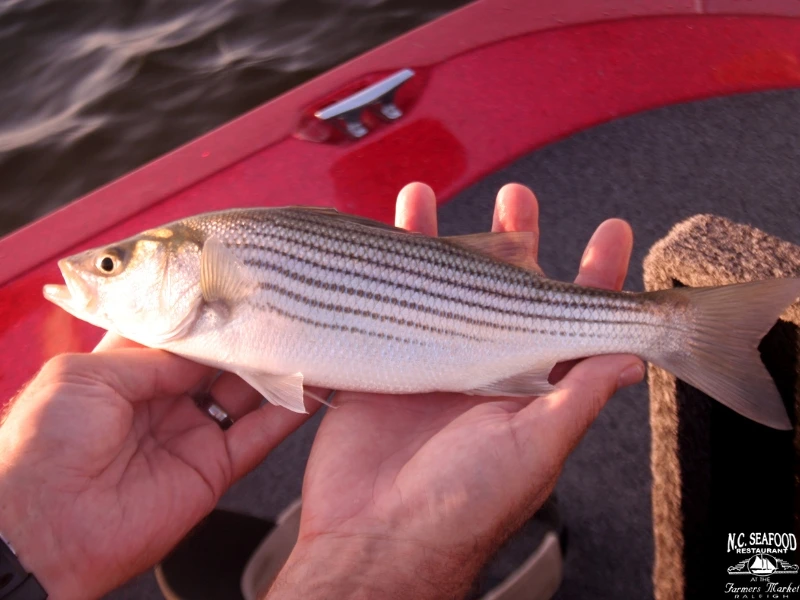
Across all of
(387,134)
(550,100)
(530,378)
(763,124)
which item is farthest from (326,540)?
(763,124)

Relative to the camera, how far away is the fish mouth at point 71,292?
2607mm

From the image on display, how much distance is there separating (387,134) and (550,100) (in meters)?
1.17

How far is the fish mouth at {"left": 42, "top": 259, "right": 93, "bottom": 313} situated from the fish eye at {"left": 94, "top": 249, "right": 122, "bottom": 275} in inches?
3.7

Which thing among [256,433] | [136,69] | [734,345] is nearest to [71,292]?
[256,433]

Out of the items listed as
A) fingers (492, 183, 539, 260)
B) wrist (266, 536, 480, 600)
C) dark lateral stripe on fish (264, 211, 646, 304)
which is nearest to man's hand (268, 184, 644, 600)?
wrist (266, 536, 480, 600)

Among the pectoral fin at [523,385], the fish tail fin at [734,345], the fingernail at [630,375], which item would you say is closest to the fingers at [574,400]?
the fingernail at [630,375]

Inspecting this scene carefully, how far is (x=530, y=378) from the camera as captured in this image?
256 cm

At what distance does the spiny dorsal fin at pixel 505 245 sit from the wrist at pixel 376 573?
4.29 ft

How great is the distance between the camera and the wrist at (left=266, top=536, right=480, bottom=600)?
195 cm

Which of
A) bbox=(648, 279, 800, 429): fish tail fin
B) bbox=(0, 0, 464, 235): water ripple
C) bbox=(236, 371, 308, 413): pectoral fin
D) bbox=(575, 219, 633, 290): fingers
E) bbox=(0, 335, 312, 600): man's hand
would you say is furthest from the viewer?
bbox=(0, 0, 464, 235): water ripple

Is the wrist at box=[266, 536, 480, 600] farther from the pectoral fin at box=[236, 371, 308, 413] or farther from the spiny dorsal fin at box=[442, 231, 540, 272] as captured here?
the spiny dorsal fin at box=[442, 231, 540, 272]

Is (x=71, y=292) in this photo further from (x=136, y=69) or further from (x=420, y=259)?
(x=136, y=69)

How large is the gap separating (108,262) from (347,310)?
1.05 meters

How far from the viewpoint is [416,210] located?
3230mm
